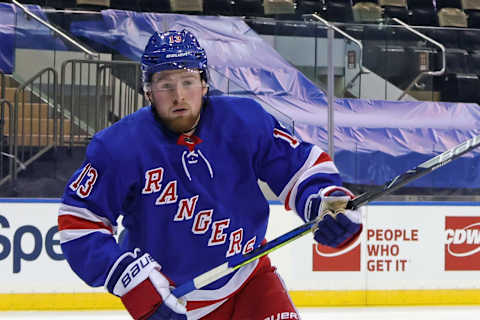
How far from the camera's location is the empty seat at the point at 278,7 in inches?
331

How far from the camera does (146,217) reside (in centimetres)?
241

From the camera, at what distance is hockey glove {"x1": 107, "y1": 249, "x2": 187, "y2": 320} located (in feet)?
7.14

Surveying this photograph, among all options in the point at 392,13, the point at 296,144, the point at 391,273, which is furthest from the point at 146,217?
the point at 392,13

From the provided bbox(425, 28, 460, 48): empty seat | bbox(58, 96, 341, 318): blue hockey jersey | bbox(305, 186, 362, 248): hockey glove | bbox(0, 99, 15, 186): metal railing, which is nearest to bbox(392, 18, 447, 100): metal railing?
bbox(425, 28, 460, 48): empty seat

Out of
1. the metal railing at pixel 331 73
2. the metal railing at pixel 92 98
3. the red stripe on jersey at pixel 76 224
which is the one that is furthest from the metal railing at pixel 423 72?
the red stripe on jersey at pixel 76 224

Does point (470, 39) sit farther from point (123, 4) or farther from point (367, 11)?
point (123, 4)

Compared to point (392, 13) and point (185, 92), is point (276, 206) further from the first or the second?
point (392, 13)

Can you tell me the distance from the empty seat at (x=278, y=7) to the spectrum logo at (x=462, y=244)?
10.1 feet

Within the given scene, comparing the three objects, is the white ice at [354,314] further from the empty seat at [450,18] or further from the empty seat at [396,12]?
the empty seat at [450,18]

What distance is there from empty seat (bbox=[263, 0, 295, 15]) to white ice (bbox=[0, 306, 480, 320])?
3471 millimetres

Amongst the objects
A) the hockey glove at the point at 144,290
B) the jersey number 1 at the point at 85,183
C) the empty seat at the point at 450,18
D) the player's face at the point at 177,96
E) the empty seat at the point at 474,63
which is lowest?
the hockey glove at the point at 144,290

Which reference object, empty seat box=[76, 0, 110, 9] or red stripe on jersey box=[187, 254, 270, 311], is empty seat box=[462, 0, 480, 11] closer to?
empty seat box=[76, 0, 110, 9]

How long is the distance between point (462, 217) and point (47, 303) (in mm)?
2537

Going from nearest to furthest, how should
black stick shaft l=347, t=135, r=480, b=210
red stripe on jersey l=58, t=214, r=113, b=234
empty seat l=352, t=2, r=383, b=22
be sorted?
black stick shaft l=347, t=135, r=480, b=210 < red stripe on jersey l=58, t=214, r=113, b=234 < empty seat l=352, t=2, r=383, b=22
